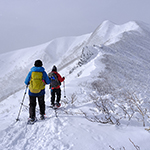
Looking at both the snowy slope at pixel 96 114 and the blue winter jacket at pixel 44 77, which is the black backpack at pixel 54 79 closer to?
the snowy slope at pixel 96 114

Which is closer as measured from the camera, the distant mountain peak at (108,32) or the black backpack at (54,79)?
the black backpack at (54,79)

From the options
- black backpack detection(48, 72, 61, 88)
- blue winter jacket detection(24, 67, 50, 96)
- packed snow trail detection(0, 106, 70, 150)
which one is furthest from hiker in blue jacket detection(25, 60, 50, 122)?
black backpack detection(48, 72, 61, 88)

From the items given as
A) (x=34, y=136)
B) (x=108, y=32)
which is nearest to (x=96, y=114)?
(x=34, y=136)

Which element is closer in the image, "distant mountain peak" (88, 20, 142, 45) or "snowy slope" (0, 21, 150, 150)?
"snowy slope" (0, 21, 150, 150)

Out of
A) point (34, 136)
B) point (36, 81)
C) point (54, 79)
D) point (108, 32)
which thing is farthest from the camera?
point (108, 32)

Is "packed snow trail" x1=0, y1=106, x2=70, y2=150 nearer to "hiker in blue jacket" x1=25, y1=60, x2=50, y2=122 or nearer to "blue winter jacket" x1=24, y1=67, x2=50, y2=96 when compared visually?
"hiker in blue jacket" x1=25, y1=60, x2=50, y2=122

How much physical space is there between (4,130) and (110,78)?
11.5 m

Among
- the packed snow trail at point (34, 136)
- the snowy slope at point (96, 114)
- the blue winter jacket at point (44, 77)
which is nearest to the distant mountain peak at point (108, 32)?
the snowy slope at point (96, 114)

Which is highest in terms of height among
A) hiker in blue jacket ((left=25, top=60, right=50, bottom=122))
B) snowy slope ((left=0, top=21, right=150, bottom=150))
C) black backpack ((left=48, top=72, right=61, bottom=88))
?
hiker in blue jacket ((left=25, top=60, right=50, bottom=122))

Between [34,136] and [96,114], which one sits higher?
[34,136]

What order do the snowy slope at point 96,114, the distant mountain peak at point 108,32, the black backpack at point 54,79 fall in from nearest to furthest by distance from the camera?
1. the snowy slope at point 96,114
2. the black backpack at point 54,79
3. the distant mountain peak at point 108,32

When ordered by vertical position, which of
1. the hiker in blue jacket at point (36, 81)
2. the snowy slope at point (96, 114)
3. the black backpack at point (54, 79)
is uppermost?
the hiker in blue jacket at point (36, 81)

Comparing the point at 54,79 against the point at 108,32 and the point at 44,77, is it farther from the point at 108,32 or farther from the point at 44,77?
the point at 108,32

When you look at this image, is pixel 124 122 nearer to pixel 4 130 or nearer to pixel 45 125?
pixel 45 125
